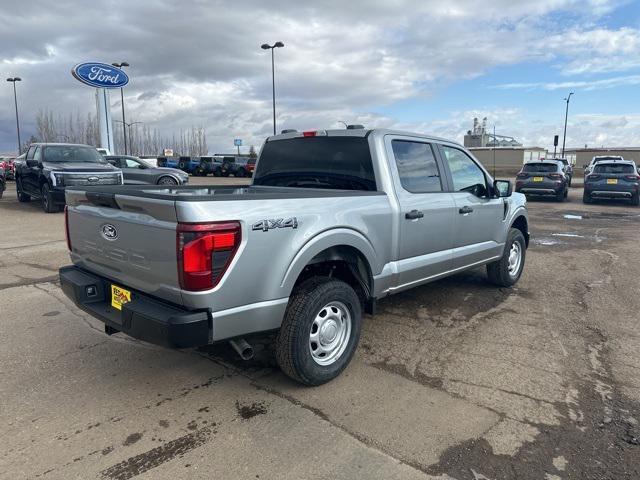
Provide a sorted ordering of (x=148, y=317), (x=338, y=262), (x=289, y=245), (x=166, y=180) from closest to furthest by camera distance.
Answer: (x=148, y=317) → (x=289, y=245) → (x=338, y=262) → (x=166, y=180)

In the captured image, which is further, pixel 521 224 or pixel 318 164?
pixel 521 224

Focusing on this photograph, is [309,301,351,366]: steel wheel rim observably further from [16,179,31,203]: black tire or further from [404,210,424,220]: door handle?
[16,179,31,203]: black tire

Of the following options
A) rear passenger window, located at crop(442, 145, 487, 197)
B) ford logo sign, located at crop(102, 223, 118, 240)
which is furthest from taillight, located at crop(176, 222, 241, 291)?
rear passenger window, located at crop(442, 145, 487, 197)

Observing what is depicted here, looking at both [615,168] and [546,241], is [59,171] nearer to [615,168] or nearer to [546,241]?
[546,241]

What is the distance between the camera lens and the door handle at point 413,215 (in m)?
4.17

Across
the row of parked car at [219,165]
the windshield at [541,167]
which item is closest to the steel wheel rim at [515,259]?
the windshield at [541,167]

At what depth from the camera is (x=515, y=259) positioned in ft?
20.9

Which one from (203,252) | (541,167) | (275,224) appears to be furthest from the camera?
(541,167)

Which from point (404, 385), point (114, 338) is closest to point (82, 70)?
point (114, 338)

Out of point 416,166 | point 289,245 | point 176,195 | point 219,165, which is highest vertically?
point 416,166

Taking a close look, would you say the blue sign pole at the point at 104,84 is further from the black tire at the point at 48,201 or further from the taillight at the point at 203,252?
the taillight at the point at 203,252

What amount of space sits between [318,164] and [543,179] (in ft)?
52.9

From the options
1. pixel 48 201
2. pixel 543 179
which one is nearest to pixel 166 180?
pixel 48 201

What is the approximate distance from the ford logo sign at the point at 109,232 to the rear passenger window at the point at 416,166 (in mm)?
2316
